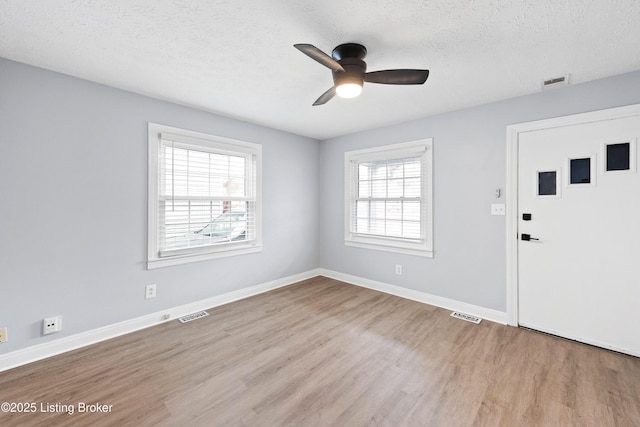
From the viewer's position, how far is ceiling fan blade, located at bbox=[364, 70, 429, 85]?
1.87 metres

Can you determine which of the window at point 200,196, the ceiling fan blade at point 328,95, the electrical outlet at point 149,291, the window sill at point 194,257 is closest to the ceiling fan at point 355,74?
the ceiling fan blade at point 328,95

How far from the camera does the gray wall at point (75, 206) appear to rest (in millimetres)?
2162

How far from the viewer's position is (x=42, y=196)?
7.46 feet

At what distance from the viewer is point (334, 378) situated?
2037 millimetres

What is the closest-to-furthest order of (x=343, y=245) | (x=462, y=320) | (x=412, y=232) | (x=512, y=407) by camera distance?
(x=512, y=407), (x=462, y=320), (x=412, y=232), (x=343, y=245)

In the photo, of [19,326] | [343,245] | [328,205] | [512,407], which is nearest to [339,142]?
[328,205]

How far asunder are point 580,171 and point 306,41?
9.04ft

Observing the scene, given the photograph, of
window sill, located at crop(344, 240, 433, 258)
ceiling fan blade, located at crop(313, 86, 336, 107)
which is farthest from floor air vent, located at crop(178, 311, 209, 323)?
ceiling fan blade, located at crop(313, 86, 336, 107)

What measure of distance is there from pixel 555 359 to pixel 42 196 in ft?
14.9

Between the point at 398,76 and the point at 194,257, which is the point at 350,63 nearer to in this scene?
the point at 398,76

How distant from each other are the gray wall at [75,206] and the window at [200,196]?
119 mm

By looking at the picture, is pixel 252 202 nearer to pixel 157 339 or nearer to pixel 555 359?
pixel 157 339

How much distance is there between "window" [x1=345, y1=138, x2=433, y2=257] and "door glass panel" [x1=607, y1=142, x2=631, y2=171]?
62.6 inches

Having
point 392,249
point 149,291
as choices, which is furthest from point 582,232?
point 149,291
